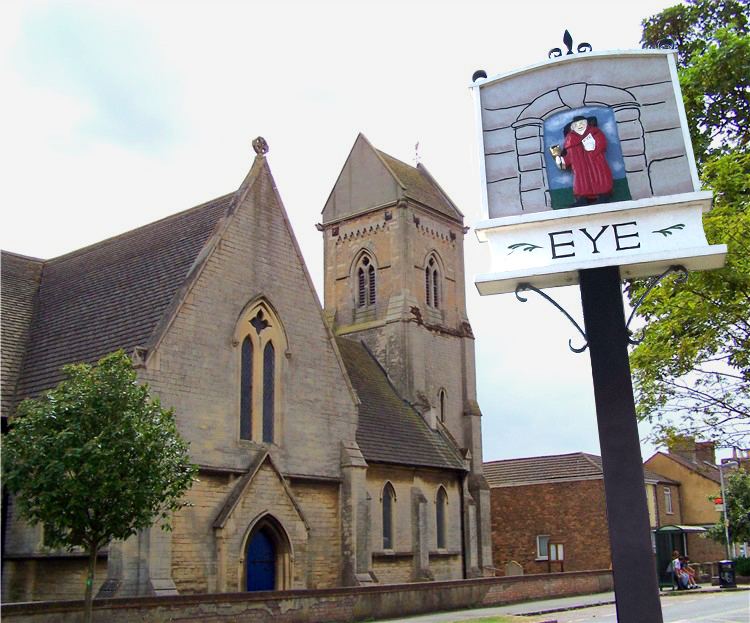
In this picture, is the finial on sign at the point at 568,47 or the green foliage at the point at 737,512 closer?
the finial on sign at the point at 568,47

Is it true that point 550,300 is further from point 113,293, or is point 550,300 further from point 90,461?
point 113,293

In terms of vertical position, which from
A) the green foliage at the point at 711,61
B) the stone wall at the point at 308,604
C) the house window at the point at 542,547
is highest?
the green foliage at the point at 711,61

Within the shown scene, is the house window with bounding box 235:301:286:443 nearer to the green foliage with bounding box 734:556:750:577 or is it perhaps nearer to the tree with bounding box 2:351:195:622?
the tree with bounding box 2:351:195:622

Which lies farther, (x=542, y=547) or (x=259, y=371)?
(x=542, y=547)

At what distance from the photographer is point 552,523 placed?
4597cm

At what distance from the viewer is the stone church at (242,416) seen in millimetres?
22422

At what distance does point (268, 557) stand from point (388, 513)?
8.26 m

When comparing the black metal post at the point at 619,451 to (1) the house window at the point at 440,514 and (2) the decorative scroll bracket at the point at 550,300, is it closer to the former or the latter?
(2) the decorative scroll bracket at the point at 550,300

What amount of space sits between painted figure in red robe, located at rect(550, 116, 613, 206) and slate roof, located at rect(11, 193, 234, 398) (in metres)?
15.2

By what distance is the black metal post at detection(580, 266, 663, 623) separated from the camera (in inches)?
335

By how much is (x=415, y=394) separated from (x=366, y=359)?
2.90 m

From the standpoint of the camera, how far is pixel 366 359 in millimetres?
40094

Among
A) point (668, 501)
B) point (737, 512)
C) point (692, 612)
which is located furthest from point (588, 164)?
point (668, 501)

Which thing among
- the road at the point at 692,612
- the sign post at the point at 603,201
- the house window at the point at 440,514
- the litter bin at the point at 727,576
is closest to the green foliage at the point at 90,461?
the sign post at the point at 603,201
